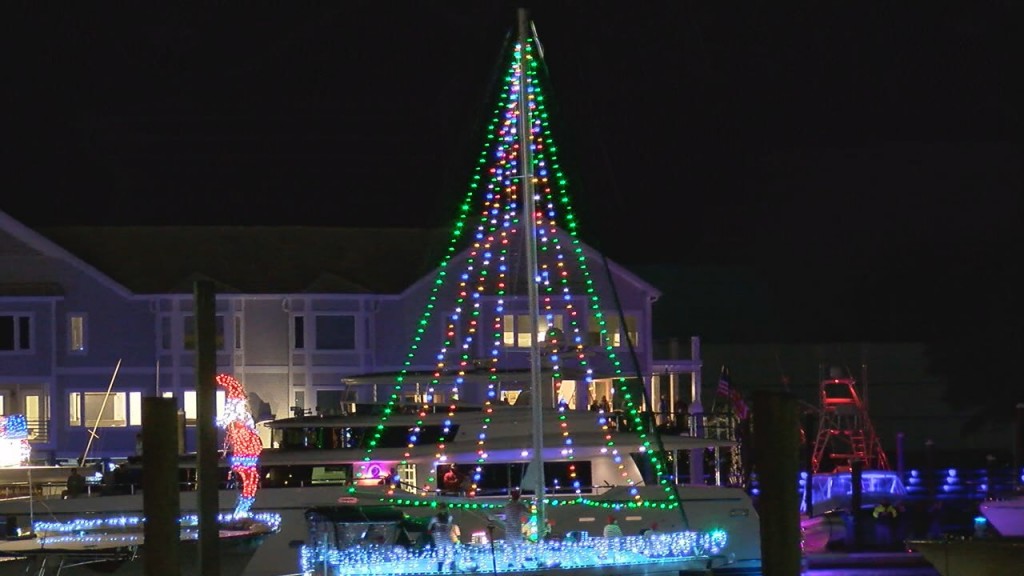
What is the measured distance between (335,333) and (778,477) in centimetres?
3045

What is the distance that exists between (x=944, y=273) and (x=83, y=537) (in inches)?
1970

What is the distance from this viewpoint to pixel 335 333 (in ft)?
152

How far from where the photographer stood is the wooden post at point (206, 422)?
71.3 ft

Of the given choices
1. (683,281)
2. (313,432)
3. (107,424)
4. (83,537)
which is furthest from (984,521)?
(683,281)

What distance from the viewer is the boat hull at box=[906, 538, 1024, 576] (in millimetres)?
17609

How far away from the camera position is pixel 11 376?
4556cm

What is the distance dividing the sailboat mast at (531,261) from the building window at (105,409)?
24889 mm

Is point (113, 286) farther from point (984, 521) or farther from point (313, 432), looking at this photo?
point (984, 521)

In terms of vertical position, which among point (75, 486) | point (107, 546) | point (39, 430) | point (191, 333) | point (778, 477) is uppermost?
point (191, 333)

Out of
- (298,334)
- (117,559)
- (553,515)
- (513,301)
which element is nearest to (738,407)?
(513,301)

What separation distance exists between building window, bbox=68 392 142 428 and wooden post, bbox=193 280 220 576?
79.4 feet

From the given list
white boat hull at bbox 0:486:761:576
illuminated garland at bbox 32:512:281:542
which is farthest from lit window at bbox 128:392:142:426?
illuminated garland at bbox 32:512:281:542

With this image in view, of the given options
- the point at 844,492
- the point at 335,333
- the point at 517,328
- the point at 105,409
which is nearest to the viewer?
the point at 844,492

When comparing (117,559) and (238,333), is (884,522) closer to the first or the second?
(238,333)
